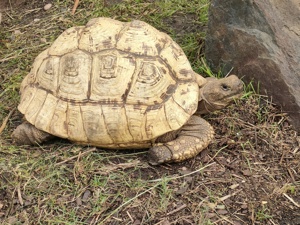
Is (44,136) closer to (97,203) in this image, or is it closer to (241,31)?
(97,203)

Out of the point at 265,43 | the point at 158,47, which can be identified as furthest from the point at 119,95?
the point at 265,43

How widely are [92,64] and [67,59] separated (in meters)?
0.24

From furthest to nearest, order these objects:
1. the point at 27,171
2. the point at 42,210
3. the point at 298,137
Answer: the point at 298,137, the point at 27,171, the point at 42,210

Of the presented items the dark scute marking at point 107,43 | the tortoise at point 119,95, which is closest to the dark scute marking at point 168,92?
the tortoise at point 119,95

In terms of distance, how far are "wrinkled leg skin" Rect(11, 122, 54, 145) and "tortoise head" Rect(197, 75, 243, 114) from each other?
146 centimetres

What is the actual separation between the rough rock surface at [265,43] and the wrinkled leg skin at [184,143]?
91cm

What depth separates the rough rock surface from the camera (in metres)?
4.88

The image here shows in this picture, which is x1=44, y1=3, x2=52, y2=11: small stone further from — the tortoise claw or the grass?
the tortoise claw

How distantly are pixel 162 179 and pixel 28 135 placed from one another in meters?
1.30

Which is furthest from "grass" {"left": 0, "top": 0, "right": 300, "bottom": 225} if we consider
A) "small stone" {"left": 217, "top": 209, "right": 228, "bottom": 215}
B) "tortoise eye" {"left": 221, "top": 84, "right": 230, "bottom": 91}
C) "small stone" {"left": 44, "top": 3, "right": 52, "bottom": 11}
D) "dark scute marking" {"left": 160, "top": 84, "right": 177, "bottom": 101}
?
"small stone" {"left": 44, "top": 3, "right": 52, "bottom": 11}

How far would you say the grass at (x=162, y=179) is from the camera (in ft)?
12.9

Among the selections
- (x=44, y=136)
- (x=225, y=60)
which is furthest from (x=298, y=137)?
(x=44, y=136)

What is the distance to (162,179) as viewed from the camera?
4164mm

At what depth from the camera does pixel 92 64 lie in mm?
4309
